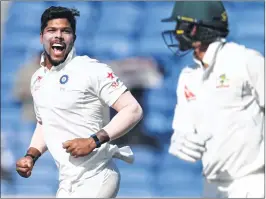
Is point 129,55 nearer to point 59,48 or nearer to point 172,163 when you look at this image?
point 172,163

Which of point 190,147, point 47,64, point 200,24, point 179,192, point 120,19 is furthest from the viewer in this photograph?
point 120,19

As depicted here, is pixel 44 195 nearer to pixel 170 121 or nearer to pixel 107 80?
pixel 170 121

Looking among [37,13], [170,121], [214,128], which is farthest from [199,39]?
[37,13]

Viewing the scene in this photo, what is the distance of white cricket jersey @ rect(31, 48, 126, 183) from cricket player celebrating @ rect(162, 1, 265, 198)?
0.60 m

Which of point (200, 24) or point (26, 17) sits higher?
point (200, 24)

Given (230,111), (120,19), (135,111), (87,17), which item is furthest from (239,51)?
(87,17)

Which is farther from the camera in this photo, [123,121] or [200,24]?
[200,24]

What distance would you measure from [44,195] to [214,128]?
3750mm

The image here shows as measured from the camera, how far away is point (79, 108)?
447 cm

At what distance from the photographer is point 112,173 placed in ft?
14.9

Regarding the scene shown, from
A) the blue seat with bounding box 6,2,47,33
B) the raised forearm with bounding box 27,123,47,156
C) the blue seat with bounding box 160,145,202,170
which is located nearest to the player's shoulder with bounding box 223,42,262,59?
the raised forearm with bounding box 27,123,47,156

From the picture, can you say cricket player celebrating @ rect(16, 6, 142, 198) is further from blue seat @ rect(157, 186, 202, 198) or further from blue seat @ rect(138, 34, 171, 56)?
blue seat @ rect(138, 34, 171, 56)

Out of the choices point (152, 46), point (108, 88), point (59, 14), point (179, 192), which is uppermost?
point (59, 14)

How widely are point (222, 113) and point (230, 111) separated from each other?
1.9 inches
